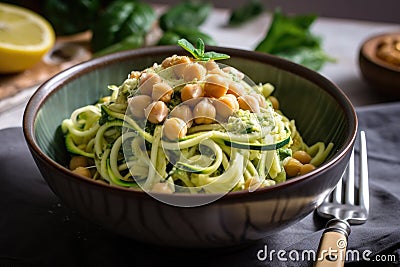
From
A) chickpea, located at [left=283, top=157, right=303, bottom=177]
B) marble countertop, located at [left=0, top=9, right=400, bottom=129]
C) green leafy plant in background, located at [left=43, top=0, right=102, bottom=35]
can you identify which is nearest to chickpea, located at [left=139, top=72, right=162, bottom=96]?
chickpea, located at [left=283, top=157, right=303, bottom=177]

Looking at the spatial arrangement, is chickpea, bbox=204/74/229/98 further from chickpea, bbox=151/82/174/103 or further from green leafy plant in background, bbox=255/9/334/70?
green leafy plant in background, bbox=255/9/334/70

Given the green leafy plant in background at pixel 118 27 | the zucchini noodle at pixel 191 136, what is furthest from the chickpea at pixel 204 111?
the green leafy plant in background at pixel 118 27

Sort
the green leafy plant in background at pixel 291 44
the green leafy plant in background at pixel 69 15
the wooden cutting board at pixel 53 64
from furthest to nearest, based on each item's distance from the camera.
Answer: the green leafy plant in background at pixel 69 15, the green leafy plant in background at pixel 291 44, the wooden cutting board at pixel 53 64

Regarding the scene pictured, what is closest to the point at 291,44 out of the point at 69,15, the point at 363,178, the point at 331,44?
the point at 331,44

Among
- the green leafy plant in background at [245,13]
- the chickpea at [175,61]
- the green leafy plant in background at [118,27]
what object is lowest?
the chickpea at [175,61]

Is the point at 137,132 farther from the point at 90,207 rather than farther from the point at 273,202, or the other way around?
the point at 273,202

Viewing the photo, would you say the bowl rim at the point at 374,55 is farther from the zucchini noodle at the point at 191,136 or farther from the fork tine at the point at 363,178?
the zucchini noodle at the point at 191,136

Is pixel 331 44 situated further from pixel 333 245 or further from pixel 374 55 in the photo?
pixel 333 245
